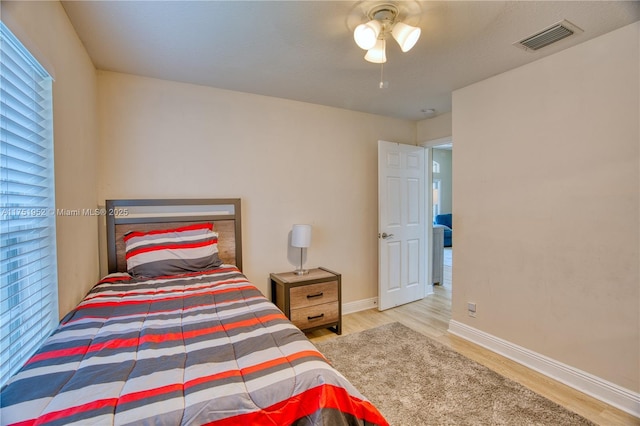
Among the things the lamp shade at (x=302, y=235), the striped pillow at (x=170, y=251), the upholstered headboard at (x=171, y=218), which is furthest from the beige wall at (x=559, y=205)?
the striped pillow at (x=170, y=251)

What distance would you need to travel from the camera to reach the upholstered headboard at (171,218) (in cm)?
250

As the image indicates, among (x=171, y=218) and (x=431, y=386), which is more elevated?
(x=171, y=218)

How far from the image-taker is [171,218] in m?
2.68

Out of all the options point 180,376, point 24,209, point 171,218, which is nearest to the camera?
point 180,376

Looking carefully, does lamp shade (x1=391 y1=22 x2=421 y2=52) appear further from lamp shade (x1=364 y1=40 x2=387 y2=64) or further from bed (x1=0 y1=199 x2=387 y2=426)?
bed (x1=0 y1=199 x2=387 y2=426)

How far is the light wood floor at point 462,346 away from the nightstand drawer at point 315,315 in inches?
6.6

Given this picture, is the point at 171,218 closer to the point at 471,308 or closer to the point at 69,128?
the point at 69,128

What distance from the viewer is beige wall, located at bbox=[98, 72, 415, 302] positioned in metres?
2.57

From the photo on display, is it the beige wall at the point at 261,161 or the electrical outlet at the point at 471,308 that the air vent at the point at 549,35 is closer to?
the beige wall at the point at 261,161

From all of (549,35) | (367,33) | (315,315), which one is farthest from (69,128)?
(549,35)

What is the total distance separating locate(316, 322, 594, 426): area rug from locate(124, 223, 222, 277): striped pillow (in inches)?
52.3

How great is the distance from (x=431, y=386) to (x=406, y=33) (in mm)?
2273

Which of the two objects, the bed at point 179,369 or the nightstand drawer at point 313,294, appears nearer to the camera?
the bed at point 179,369

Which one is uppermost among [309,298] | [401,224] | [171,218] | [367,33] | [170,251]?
[367,33]
